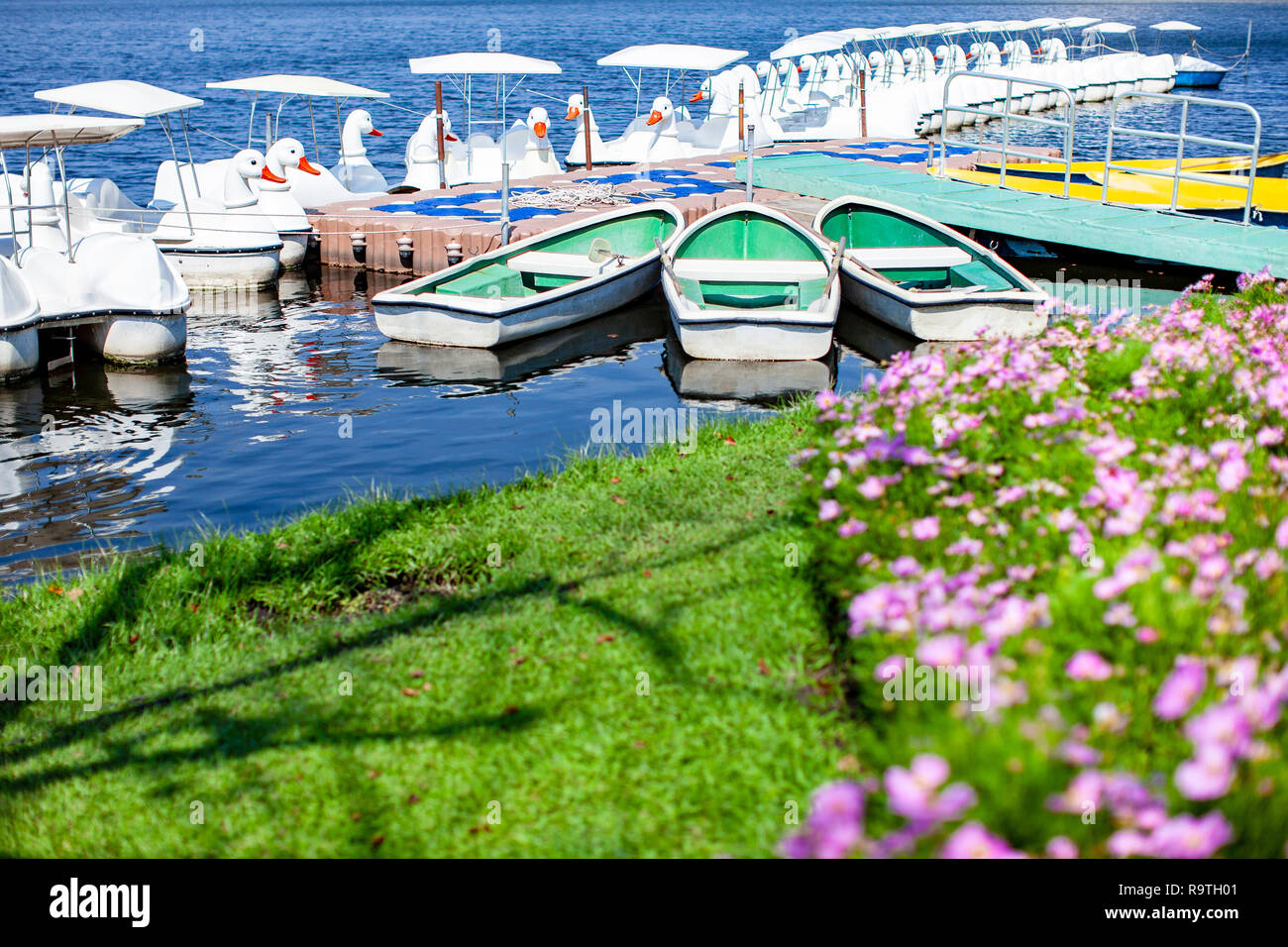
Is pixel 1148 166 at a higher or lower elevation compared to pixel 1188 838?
higher

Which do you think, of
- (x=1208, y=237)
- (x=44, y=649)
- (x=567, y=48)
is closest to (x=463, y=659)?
(x=44, y=649)

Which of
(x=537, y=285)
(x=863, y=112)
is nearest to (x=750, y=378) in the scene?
(x=537, y=285)

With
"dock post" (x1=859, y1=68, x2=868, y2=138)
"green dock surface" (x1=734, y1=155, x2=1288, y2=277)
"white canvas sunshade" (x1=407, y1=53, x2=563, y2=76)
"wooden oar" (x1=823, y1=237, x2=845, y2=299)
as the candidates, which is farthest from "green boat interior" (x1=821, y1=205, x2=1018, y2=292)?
"dock post" (x1=859, y1=68, x2=868, y2=138)

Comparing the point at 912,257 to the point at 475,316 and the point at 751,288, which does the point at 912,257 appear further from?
the point at 475,316

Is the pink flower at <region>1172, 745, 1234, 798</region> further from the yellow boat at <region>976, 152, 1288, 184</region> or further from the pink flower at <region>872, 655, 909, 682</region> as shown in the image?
the yellow boat at <region>976, 152, 1288, 184</region>

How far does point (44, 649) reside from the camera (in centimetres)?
609

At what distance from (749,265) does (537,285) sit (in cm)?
314

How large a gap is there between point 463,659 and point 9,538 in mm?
5744

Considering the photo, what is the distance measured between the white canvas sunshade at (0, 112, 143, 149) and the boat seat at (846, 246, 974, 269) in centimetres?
921

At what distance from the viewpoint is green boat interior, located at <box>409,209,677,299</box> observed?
15.6 metres

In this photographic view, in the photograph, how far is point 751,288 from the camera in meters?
15.3

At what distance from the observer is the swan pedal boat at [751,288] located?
43.7 feet

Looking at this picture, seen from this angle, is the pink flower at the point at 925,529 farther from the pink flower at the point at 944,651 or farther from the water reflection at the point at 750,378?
the water reflection at the point at 750,378

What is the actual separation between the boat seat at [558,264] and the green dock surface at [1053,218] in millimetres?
4468
